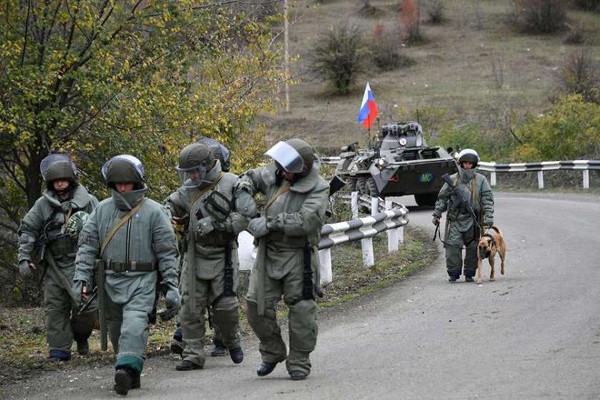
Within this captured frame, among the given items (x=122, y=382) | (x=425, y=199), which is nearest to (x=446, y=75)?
(x=425, y=199)

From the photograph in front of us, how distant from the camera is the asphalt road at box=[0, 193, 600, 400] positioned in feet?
27.8

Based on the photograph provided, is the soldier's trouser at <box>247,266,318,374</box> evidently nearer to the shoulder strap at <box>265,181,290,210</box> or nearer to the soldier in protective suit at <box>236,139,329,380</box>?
the soldier in protective suit at <box>236,139,329,380</box>

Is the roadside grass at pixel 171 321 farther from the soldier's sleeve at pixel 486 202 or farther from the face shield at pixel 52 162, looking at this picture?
the face shield at pixel 52 162

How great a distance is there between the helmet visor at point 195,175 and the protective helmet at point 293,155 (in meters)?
0.85

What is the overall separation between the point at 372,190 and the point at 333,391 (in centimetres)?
1955

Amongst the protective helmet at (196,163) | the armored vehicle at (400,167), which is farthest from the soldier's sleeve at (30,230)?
the armored vehicle at (400,167)

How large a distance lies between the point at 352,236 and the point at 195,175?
20.5 feet

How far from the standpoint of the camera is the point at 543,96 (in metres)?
47.7

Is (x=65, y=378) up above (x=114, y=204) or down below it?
below

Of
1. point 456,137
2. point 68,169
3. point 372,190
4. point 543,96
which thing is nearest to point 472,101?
point 543,96

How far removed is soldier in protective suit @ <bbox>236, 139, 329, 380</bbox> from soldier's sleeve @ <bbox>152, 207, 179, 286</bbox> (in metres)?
0.66

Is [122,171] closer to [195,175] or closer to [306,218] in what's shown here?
[195,175]

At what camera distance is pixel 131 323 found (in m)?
9.10

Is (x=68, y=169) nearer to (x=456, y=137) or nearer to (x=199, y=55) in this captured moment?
(x=199, y=55)
